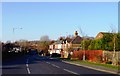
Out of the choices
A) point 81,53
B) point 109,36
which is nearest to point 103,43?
point 109,36

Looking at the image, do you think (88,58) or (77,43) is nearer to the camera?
(88,58)

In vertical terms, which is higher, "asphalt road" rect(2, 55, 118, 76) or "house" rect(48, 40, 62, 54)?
"house" rect(48, 40, 62, 54)

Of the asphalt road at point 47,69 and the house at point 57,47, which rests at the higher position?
the house at point 57,47

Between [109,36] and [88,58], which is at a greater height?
[109,36]

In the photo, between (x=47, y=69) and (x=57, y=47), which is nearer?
(x=47, y=69)

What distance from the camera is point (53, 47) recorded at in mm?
168125

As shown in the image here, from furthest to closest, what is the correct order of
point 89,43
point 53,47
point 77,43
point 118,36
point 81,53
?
point 53,47 → point 77,43 → point 89,43 → point 81,53 → point 118,36

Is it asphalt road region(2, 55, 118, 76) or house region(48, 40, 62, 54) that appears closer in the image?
asphalt road region(2, 55, 118, 76)

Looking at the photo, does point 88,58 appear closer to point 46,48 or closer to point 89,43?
point 89,43

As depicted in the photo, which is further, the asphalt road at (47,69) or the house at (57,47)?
the house at (57,47)

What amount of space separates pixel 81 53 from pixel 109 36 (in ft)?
32.0

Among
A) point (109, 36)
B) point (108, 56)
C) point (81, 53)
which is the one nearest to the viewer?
point (108, 56)

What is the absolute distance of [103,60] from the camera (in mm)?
49031

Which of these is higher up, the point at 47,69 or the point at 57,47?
the point at 57,47
